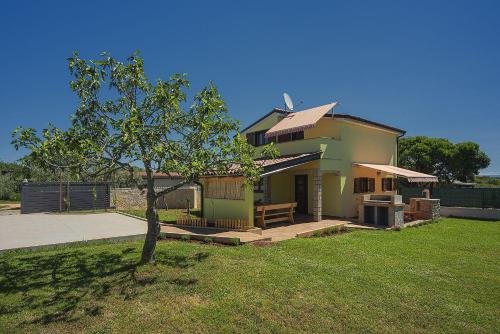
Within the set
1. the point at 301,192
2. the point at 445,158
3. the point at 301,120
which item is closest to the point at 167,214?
the point at 301,192

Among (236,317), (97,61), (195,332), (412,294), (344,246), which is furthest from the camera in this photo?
(344,246)

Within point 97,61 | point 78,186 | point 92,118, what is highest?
point 97,61

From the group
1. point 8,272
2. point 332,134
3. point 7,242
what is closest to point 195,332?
point 8,272

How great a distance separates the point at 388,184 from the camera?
2623 centimetres

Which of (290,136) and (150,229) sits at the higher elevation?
(290,136)

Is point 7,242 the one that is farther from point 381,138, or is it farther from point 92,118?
point 381,138

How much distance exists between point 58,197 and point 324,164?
77.8 ft

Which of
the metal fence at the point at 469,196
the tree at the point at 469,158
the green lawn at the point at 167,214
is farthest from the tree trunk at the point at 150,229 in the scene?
the tree at the point at 469,158

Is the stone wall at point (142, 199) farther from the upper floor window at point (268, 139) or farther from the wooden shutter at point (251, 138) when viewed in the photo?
the upper floor window at point (268, 139)

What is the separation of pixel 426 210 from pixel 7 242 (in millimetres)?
23643

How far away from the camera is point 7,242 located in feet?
42.9

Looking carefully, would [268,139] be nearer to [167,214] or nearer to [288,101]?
[288,101]

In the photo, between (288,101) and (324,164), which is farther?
(288,101)

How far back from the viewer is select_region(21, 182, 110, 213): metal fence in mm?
27031
